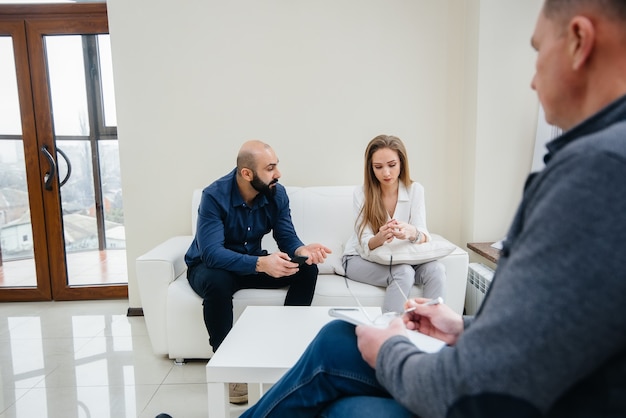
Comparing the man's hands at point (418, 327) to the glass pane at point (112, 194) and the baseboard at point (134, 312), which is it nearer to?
the baseboard at point (134, 312)

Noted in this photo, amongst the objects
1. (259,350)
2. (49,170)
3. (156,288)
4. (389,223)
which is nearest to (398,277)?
(389,223)

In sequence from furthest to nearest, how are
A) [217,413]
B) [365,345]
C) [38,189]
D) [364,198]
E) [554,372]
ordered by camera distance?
[38,189], [364,198], [217,413], [365,345], [554,372]

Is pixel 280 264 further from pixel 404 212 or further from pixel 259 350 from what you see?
pixel 404 212

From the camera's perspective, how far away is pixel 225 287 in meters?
2.02

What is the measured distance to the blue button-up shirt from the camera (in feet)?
6.70

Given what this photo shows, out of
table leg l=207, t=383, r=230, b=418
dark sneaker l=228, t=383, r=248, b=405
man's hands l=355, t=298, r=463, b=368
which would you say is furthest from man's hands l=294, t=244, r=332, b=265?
man's hands l=355, t=298, r=463, b=368

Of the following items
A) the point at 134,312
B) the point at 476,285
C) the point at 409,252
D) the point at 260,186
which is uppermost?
the point at 260,186

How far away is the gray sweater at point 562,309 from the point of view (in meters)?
0.49

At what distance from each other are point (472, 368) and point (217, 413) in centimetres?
102

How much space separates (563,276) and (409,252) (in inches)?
65.9

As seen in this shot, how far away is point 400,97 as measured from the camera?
2887 mm

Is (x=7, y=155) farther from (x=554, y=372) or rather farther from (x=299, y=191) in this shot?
(x=554, y=372)

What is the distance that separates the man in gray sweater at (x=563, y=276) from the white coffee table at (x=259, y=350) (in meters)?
0.71

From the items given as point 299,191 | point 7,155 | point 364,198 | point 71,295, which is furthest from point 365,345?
point 7,155
